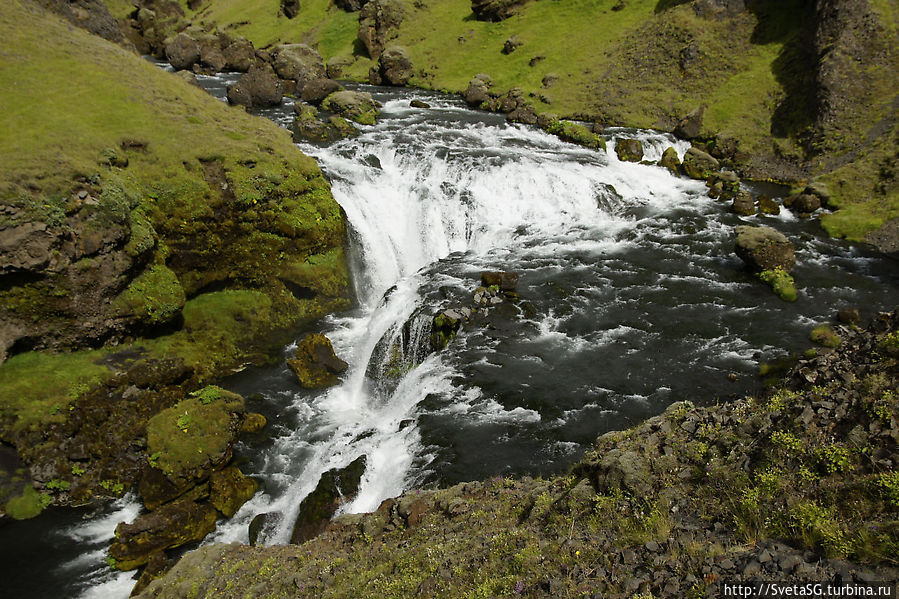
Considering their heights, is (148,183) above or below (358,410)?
above

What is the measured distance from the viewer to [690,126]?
46.2m

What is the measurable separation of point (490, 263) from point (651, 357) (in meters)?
11.2

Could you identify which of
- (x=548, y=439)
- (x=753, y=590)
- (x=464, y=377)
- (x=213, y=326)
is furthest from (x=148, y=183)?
(x=753, y=590)

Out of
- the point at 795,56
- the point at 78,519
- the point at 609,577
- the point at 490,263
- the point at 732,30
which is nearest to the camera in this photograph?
the point at 609,577

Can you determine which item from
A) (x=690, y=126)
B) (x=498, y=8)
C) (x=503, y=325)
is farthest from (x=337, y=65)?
(x=503, y=325)

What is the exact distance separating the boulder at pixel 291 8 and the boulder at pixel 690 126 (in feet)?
302

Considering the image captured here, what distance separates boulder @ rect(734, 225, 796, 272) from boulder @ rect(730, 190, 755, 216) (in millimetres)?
7932

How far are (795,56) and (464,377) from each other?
5224cm

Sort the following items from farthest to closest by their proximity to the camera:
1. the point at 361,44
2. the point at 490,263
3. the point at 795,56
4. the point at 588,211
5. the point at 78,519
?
1. the point at 361,44
2. the point at 795,56
3. the point at 588,211
4. the point at 490,263
5. the point at 78,519

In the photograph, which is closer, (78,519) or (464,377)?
(78,519)

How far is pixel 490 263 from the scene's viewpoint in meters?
27.9

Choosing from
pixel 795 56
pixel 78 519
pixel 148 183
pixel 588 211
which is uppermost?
pixel 795 56

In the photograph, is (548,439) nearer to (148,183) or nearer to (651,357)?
(651,357)

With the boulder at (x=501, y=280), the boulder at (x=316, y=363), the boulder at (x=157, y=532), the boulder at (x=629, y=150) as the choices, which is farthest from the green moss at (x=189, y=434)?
the boulder at (x=629, y=150)
